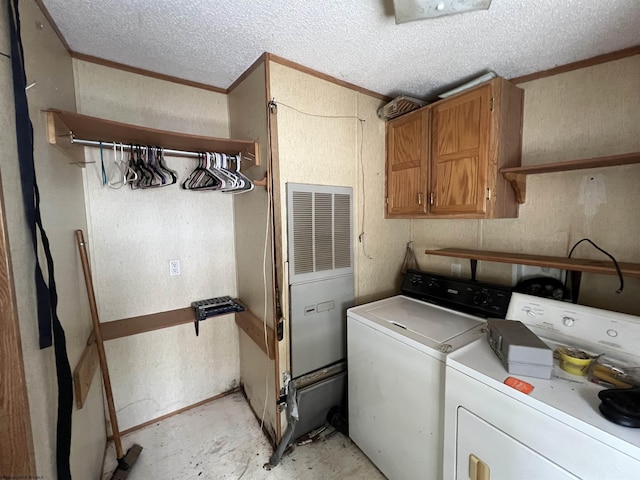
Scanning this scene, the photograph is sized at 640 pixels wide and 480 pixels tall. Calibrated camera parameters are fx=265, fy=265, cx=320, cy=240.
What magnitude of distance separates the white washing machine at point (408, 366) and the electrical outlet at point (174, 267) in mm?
1307

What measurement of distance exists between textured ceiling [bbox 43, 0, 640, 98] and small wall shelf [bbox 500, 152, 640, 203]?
592mm

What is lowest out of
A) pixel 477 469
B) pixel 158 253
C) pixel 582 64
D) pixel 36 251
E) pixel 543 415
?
pixel 477 469

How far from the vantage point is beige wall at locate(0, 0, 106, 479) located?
807 mm

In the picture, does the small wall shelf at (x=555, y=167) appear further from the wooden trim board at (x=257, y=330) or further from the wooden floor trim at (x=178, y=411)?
the wooden floor trim at (x=178, y=411)

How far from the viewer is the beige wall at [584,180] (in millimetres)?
1352

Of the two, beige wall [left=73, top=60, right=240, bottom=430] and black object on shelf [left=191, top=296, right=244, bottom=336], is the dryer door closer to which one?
black object on shelf [left=191, top=296, right=244, bottom=336]

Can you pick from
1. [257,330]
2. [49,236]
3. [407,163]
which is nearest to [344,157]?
[407,163]

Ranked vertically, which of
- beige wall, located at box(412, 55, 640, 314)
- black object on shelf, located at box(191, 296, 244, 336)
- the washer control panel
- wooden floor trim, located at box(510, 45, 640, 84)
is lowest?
black object on shelf, located at box(191, 296, 244, 336)

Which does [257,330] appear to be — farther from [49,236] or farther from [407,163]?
[407,163]

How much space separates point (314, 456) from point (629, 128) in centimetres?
257

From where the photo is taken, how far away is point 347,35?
1.30 meters

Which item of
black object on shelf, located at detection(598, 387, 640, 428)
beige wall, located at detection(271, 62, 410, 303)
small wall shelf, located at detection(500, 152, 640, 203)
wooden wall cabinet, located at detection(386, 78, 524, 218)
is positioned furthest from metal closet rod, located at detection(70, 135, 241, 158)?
black object on shelf, located at detection(598, 387, 640, 428)

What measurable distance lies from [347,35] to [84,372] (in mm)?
2038

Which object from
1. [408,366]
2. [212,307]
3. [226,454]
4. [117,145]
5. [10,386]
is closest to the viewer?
[10,386]
